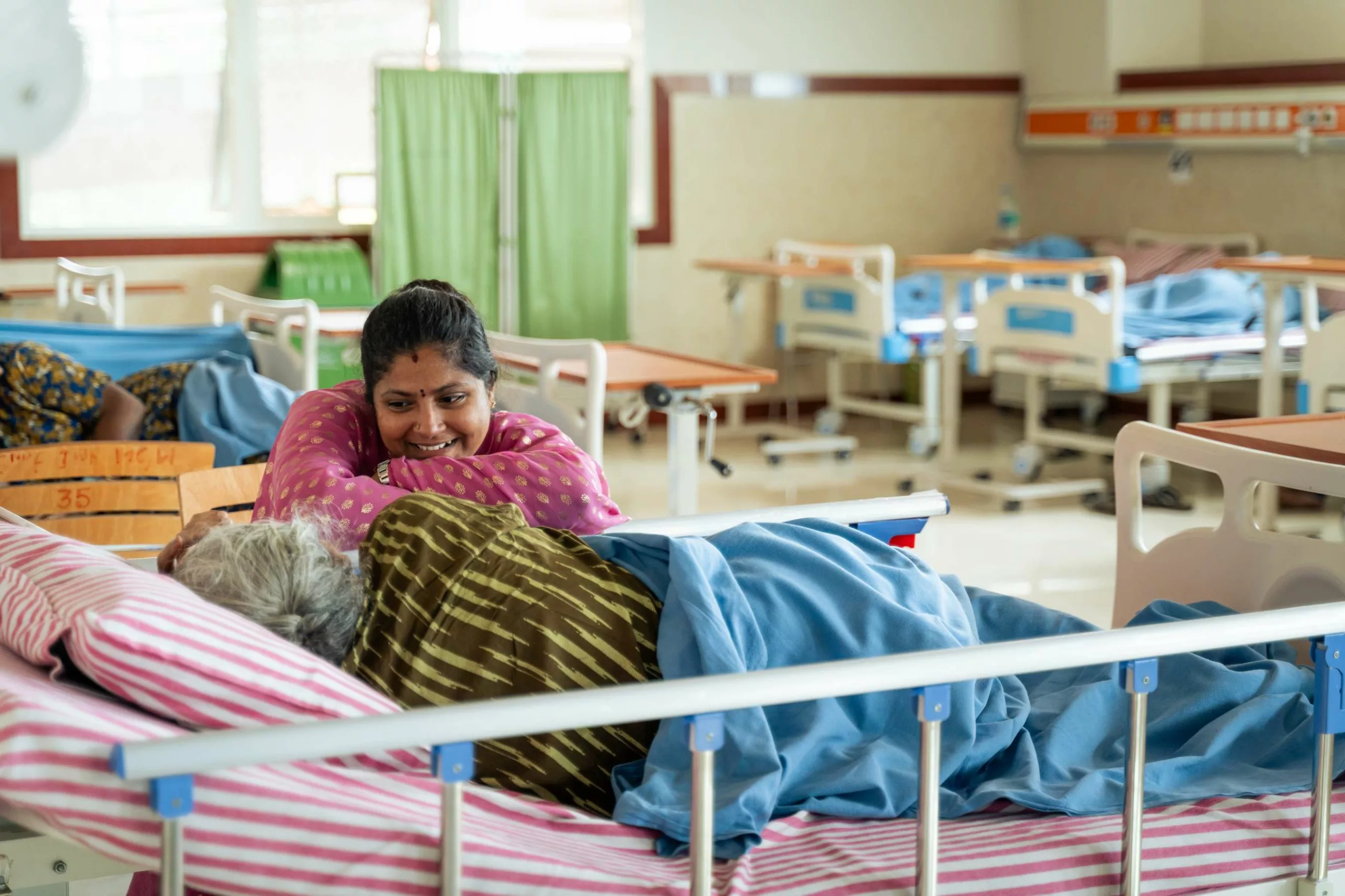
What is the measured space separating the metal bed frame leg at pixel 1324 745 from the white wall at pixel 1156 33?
6438 millimetres

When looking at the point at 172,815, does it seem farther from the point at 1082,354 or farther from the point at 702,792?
the point at 1082,354

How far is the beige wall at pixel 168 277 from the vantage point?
21.6 feet

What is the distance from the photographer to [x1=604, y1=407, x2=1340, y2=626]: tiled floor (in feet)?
15.6

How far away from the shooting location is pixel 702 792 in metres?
1.34

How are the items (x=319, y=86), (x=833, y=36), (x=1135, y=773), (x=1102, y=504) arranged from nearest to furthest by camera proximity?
(x=1135, y=773), (x=1102, y=504), (x=319, y=86), (x=833, y=36)

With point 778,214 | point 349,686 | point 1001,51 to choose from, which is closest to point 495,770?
point 349,686

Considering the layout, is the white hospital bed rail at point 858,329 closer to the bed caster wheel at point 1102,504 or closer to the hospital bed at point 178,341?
the bed caster wheel at point 1102,504

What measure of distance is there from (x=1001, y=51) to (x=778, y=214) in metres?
1.54

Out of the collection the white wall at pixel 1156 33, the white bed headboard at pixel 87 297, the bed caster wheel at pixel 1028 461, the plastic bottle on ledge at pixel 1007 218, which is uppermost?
the white wall at pixel 1156 33

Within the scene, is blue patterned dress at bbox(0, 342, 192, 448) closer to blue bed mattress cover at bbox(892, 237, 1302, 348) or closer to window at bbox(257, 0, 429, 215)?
window at bbox(257, 0, 429, 215)

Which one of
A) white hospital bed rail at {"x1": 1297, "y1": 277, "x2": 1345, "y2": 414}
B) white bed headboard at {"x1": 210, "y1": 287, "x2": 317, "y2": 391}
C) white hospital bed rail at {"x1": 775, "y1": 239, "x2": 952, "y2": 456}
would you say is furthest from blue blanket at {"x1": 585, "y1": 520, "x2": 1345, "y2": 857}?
white hospital bed rail at {"x1": 775, "y1": 239, "x2": 952, "y2": 456}

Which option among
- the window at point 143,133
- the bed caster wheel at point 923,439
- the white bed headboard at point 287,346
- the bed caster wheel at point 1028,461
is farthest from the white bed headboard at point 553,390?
the window at point 143,133

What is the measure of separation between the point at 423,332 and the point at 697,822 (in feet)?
3.43

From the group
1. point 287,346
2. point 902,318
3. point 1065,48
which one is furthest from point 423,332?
point 1065,48
